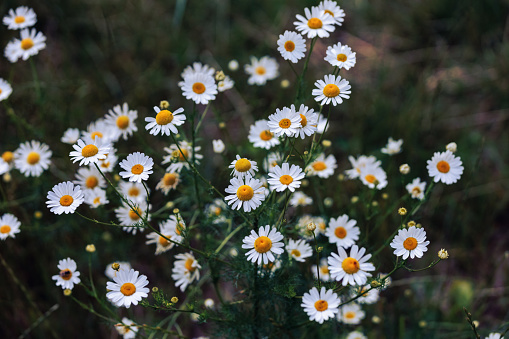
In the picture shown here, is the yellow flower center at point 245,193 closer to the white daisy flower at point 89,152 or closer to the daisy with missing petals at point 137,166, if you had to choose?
the daisy with missing petals at point 137,166

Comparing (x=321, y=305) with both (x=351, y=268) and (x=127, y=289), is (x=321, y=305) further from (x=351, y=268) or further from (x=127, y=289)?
(x=127, y=289)

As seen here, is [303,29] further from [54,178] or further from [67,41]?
[67,41]

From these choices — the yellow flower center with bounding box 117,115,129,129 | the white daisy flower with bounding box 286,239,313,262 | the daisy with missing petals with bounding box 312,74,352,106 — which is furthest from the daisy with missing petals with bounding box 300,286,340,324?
the yellow flower center with bounding box 117,115,129,129

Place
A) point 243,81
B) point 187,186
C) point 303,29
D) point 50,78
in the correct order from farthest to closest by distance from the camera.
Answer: point 243,81, point 50,78, point 187,186, point 303,29

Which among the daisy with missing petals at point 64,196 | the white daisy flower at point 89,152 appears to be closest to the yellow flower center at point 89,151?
the white daisy flower at point 89,152

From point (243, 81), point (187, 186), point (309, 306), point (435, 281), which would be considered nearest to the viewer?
point (309, 306)

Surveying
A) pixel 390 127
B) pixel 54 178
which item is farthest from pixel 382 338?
pixel 54 178

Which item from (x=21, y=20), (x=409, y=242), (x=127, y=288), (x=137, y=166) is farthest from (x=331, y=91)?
(x=21, y=20)
